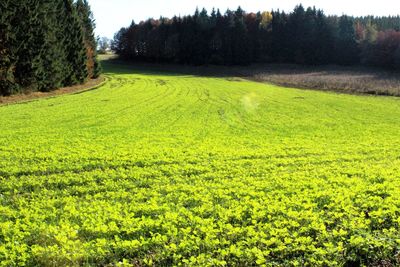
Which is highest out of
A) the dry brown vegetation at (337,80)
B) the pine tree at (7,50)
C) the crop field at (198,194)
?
the pine tree at (7,50)

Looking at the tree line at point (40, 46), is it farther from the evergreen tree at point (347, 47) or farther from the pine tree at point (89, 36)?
the evergreen tree at point (347, 47)

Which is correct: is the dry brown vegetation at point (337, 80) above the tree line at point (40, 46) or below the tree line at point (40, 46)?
below

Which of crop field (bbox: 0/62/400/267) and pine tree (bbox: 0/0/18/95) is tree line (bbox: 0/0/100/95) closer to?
pine tree (bbox: 0/0/18/95)

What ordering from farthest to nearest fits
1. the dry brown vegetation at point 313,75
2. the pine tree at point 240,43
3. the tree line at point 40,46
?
the pine tree at point 240,43 → the dry brown vegetation at point 313,75 → the tree line at point 40,46

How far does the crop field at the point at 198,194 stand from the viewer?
8.69 m

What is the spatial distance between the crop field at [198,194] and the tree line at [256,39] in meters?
85.2

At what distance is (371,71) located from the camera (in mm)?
89938

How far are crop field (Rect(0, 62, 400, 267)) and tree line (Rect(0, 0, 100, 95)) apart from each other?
1989 cm

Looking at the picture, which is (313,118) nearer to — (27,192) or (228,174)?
(228,174)

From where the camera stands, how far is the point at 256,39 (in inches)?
4444

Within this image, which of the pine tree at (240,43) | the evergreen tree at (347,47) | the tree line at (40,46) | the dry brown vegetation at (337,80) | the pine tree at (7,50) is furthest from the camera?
the pine tree at (240,43)

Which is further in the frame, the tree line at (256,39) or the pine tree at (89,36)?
the tree line at (256,39)

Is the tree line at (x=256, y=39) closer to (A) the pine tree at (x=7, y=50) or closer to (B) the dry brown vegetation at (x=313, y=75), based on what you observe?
(B) the dry brown vegetation at (x=313, y=75)

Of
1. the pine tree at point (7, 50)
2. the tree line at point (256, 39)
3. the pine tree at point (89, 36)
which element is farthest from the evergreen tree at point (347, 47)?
the pine tree at point (7, 50)
